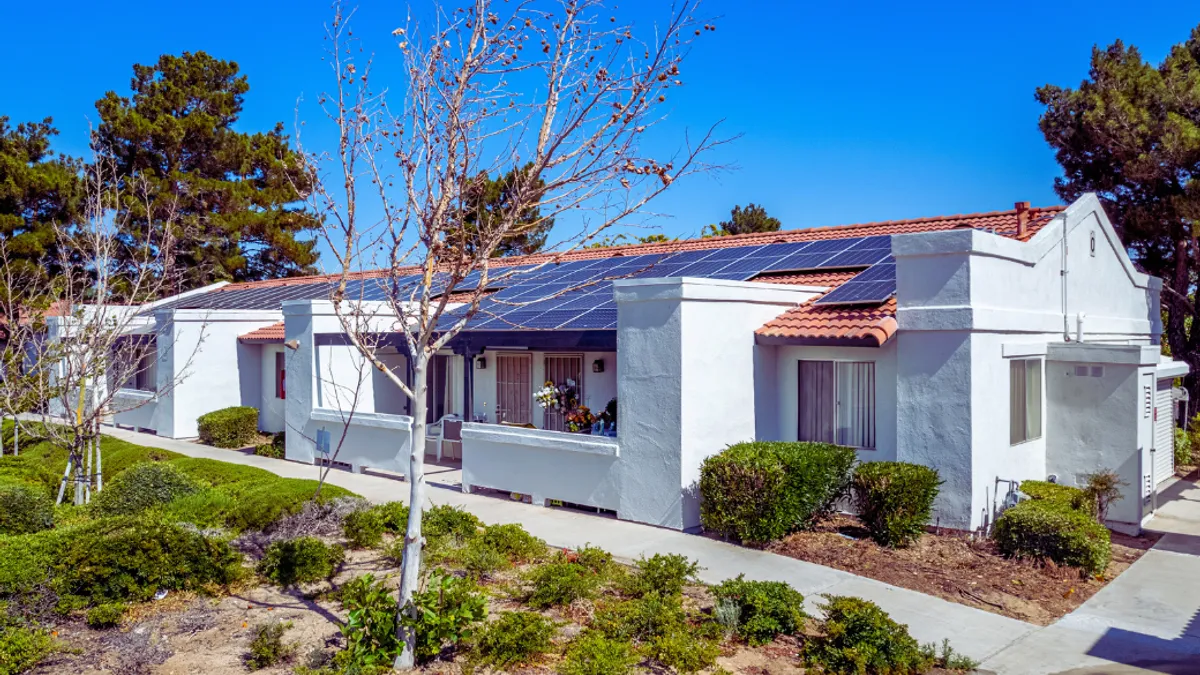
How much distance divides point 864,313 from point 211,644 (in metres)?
8.70

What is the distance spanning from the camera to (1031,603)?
333 inches

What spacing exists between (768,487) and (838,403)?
2502 millimetres

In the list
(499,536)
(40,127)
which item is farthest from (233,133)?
(499,536)

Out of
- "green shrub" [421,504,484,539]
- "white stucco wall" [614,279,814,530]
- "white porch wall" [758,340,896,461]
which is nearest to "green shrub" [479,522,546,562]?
"green shrub" [421,504,484,539]

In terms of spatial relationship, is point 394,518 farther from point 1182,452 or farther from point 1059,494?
point 1182,452

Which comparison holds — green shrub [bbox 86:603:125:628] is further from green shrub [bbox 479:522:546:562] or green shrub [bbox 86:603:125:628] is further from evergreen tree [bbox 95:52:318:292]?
evergreen tree [bbox 95:52:318:292]

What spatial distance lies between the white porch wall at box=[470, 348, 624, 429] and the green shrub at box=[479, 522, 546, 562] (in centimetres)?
595

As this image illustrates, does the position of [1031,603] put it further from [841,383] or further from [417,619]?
[417,619]

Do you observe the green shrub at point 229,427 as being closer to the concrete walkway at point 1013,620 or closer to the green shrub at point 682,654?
the concrete walkway at point 1013,620

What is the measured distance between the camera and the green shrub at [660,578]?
8109 mm

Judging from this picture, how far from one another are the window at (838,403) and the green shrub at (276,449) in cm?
1149

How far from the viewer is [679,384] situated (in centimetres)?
1112

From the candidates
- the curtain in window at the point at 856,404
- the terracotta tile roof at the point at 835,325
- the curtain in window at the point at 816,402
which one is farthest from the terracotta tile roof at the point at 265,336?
the curtain in window at the point at 856,404

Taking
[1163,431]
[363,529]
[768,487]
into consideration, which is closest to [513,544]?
[363,529]
